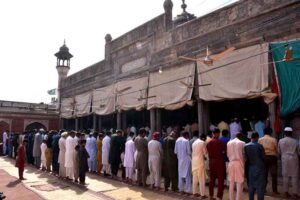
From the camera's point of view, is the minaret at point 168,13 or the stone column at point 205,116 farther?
the minaret at point 168,13

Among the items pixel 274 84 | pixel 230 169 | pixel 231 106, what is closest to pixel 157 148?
pixel 230 169

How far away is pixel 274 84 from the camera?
8.20 meters

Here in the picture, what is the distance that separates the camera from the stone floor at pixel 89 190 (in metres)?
7.58

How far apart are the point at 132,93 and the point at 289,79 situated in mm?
7499

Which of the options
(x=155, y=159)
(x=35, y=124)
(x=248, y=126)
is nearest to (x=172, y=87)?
(x=248, y=126)

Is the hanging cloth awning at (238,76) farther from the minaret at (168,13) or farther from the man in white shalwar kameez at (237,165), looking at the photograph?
the minaret at (168,13)

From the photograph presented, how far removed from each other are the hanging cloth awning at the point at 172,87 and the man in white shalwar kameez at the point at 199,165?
376cm

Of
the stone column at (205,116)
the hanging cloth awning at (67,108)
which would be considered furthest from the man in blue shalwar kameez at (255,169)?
the hanging cloth awning at (67,108)

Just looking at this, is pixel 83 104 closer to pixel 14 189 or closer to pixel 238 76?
pixel 14 189

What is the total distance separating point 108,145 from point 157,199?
3.84 metres

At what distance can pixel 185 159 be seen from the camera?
7.65 meters

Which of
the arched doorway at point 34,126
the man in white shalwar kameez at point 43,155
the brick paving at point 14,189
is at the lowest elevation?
the brick paving at point 14,189

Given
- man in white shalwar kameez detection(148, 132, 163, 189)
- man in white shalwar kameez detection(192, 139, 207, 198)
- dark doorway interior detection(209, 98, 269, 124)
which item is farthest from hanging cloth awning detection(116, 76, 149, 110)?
man in white shalwar kameez detection(192, 139, 207, 198)

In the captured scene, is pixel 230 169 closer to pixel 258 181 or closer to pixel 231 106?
pixel 258 181
